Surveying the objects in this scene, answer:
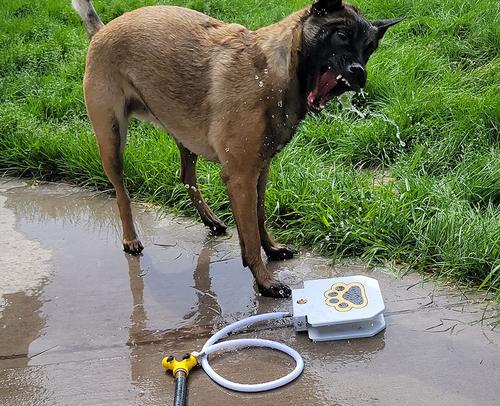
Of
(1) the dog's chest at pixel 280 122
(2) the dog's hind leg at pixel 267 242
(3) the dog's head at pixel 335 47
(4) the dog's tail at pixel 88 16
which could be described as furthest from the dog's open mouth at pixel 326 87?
(4) the dog's tail at pixel 88 16

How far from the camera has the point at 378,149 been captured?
5.22 m

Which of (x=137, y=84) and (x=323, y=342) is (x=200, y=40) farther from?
(x=323, y=342)

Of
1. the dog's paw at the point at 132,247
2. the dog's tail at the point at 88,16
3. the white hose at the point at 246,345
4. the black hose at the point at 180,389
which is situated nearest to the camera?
A: the black hose at the point at 180,389

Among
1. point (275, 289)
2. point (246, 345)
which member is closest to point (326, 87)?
point (275, 289)

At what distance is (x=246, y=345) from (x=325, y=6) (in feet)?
5.22

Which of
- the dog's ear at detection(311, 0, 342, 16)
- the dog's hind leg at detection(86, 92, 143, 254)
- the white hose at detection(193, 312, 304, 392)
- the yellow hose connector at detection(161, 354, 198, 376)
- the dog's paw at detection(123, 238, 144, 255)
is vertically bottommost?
the dog's paw at detection(123, 238, 144, 255)

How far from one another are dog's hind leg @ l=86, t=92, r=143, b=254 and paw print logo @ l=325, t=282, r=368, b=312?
1285 millimetres

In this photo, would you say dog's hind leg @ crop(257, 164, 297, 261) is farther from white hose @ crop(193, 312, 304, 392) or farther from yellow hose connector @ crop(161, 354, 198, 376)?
yellow hose connector @ crop(161, 354, 198, 376)

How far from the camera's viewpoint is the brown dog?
3.53 meters

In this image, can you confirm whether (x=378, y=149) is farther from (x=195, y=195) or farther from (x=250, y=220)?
(x=250, y=220)

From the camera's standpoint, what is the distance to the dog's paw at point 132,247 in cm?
435

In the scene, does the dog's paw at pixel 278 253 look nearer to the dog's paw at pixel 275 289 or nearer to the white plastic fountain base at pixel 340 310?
the dog's paw at pixel 275 289

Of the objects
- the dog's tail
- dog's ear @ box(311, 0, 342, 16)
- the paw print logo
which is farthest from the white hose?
the dog's tail

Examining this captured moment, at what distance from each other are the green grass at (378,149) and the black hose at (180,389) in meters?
1.41
